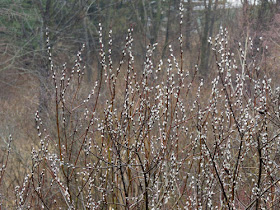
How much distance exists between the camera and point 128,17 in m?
21.2

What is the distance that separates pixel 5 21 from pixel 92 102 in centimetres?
815

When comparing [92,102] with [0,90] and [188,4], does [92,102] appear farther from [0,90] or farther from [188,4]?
[188,4]

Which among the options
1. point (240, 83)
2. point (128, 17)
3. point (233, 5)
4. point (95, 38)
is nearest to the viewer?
point (240, 83)

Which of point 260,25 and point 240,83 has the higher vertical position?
point 260,25

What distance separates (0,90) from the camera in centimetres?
1777

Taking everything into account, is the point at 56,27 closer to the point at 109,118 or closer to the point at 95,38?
the point at 95,38

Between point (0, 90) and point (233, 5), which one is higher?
point (233, 5)

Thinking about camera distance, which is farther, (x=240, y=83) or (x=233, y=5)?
(x=233, y=5)

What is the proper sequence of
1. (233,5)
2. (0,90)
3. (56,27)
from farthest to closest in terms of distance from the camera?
(233,5)
(0,90)
(56,27)

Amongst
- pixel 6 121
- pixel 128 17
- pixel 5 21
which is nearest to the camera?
pixel 6 121

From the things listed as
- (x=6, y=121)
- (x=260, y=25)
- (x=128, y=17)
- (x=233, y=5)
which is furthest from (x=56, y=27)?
(x=233, y=5)

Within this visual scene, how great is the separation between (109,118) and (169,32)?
18.4 meters

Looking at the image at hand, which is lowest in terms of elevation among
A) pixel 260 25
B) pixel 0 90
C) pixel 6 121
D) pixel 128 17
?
pixel 6 121

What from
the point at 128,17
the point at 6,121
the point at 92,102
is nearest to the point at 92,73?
the point at 128,17
